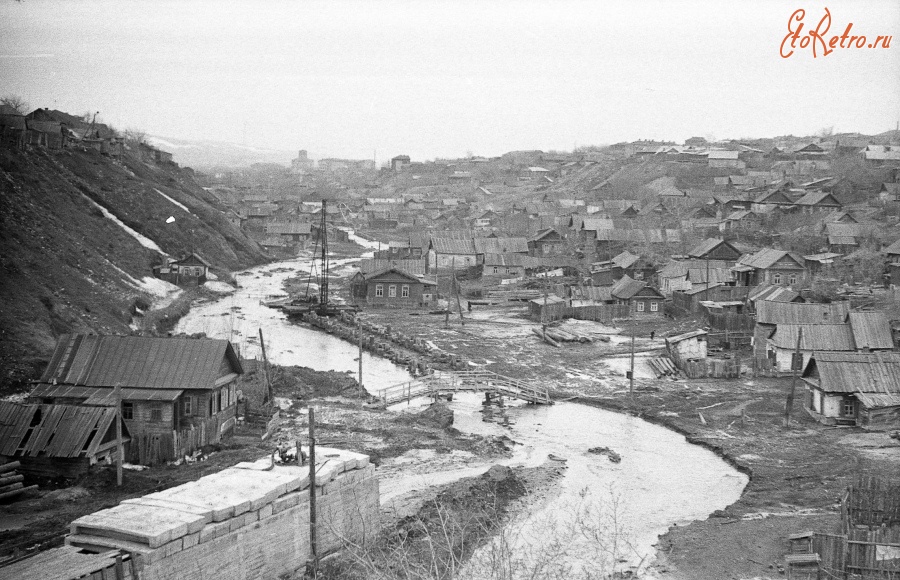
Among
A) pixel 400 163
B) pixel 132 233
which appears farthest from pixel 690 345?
pixel 400 163

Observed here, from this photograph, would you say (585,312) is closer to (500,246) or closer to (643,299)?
(643,299)

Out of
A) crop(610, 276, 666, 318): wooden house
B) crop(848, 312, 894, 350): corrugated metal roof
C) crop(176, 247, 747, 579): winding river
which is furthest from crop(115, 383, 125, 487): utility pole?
crop(610, 276, 666, 318): wooden house

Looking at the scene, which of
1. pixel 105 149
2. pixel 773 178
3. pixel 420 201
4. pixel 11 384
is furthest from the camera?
pixel 420 201

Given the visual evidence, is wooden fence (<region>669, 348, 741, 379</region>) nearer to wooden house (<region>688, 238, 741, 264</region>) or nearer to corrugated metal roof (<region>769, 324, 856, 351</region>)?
corrugated metal roof (<region>769, 324, 856, 351</region>)

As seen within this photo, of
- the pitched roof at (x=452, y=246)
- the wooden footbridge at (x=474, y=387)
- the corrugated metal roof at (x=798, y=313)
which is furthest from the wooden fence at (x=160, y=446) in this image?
the pitched roof at (x=452, y=246)

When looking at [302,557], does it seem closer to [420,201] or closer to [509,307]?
[509,307]

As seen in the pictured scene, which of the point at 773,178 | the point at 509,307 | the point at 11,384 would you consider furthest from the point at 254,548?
the point at 773,178
